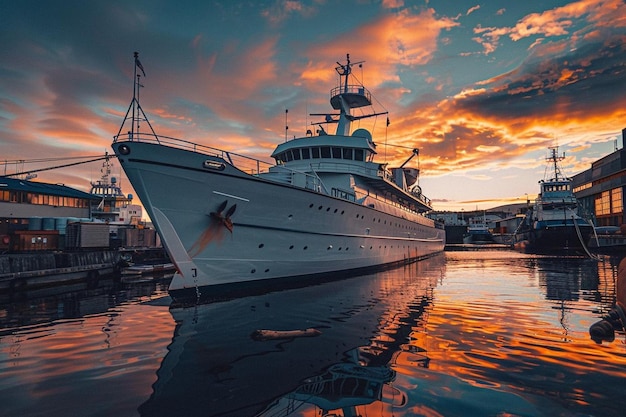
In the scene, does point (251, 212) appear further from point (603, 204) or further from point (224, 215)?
point (603, 204)

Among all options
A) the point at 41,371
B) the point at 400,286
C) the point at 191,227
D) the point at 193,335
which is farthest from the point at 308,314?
the point at 400,286

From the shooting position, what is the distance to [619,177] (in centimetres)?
5809

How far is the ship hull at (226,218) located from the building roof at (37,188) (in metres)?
31.5

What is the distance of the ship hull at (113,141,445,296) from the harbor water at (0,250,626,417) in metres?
1.74

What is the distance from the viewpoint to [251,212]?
527 inches

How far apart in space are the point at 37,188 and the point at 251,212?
34.5 m

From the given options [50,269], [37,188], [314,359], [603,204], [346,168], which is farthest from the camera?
[603,204]

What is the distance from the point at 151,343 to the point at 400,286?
12103mm

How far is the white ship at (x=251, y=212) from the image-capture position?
1173 cm

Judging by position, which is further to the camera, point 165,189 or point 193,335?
point 165,189

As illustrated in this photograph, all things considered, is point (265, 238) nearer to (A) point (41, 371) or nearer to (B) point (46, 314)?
(B) point (46, 314)

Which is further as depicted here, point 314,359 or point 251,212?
point 251,212

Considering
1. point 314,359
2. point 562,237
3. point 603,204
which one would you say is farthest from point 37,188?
point 603,204

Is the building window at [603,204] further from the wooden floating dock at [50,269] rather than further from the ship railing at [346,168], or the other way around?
the wooden floating dock at [50,269]
